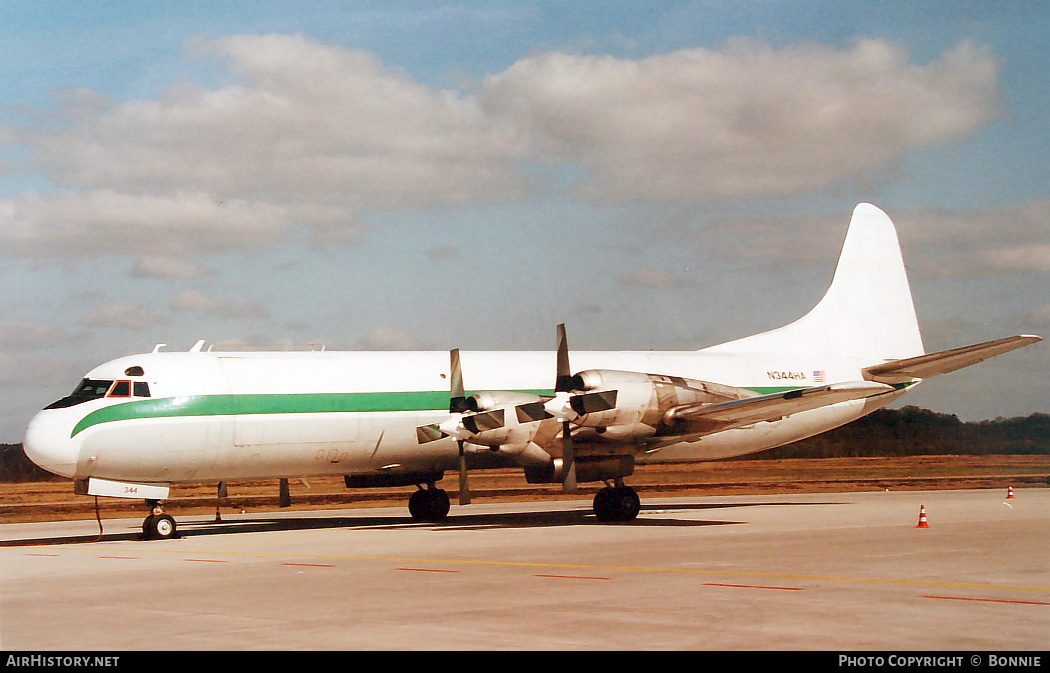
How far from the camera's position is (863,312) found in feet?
104

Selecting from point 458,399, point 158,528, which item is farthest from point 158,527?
point 458,399

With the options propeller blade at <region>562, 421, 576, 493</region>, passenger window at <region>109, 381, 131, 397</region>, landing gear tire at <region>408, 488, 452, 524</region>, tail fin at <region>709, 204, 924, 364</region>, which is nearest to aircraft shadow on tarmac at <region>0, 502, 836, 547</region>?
landing gear tire at <region>408, 488, 452, 524</region>

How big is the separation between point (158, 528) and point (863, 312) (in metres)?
21.0

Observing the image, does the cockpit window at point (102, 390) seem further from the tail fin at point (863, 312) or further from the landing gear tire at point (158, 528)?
the tail fin at point (863, 312)

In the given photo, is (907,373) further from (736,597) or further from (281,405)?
(736,597)

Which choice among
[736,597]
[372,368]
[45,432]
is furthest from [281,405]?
[736,597]

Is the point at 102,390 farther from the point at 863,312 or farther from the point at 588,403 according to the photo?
the point at 863,312

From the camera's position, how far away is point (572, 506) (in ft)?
109

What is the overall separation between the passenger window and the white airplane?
29mm

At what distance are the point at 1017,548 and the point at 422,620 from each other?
11539 mm

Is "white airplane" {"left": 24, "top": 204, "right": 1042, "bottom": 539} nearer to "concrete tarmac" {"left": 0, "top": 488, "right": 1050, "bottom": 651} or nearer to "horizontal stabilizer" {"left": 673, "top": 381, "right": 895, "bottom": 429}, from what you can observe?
"horizontal stabilizer" {"left": 673, "top": 381, "right": 895, "bottom": 429}

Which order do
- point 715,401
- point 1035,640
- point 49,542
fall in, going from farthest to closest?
point 715,401
point 49,542
point 1035,640

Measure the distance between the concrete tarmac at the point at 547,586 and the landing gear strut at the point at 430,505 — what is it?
6.76ft

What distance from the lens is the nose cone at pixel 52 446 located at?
20.5 m
